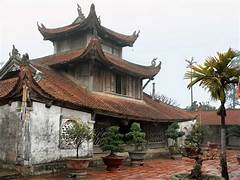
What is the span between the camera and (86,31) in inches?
704

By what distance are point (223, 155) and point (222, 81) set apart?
215cm

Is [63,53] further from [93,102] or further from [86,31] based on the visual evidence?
[93,102]

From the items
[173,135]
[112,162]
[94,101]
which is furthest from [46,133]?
[173,135]

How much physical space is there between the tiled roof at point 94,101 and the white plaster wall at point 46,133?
420 millimetres

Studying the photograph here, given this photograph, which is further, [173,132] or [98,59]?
[173,132]

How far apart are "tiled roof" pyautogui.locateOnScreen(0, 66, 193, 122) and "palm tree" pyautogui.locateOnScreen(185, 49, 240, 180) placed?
4.70 metres

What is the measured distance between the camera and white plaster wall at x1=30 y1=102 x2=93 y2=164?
35.8 ft

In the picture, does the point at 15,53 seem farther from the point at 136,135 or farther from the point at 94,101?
the point at 136,135

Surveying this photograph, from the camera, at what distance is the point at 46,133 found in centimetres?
Answer: 1135

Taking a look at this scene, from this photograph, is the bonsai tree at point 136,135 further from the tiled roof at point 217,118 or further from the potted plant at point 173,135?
the tiled roof at point 217,118

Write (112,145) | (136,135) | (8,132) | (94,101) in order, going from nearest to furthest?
(8,132)
(112,145)
(136,135)
(94,101)

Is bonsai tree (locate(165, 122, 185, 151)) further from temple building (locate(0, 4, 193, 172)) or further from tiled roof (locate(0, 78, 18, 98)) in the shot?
tiled roof (locate(0, 78, 18, 98))

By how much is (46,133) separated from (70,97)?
196cm

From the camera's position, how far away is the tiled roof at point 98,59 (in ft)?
48.3
